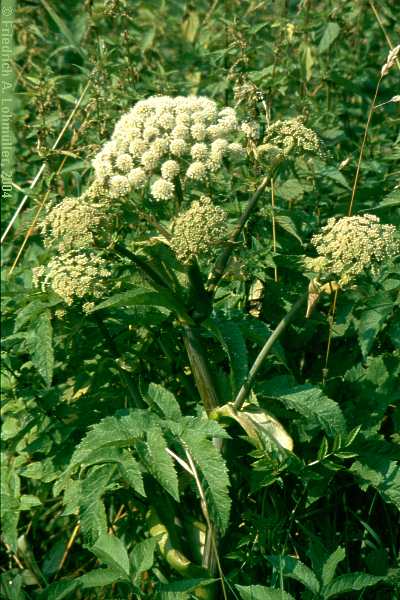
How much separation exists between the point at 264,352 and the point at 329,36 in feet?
7.82

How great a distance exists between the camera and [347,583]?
287cm

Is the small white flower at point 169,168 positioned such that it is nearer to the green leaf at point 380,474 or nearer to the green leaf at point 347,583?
the green leaf at point 380,474

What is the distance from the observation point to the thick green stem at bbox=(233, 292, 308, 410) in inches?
115

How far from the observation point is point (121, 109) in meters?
4.34

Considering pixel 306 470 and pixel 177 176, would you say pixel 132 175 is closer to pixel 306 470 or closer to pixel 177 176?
pixel 177 176

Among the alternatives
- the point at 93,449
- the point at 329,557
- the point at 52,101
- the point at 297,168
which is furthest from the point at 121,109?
the point at 329,557

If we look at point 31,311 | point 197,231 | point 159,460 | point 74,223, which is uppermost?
point 74,223

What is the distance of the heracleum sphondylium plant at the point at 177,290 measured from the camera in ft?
9.12

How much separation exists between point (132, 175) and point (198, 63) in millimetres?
2843

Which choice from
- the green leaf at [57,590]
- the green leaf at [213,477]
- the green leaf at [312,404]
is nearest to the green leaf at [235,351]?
the green leaf at [312,404]

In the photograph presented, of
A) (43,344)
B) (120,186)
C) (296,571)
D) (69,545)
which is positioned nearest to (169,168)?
(120,186)

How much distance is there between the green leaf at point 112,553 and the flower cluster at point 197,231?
1021 mm

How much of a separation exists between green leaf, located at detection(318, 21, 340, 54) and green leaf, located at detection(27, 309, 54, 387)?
233cm

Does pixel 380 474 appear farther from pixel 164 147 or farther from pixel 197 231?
pixel 164 147
